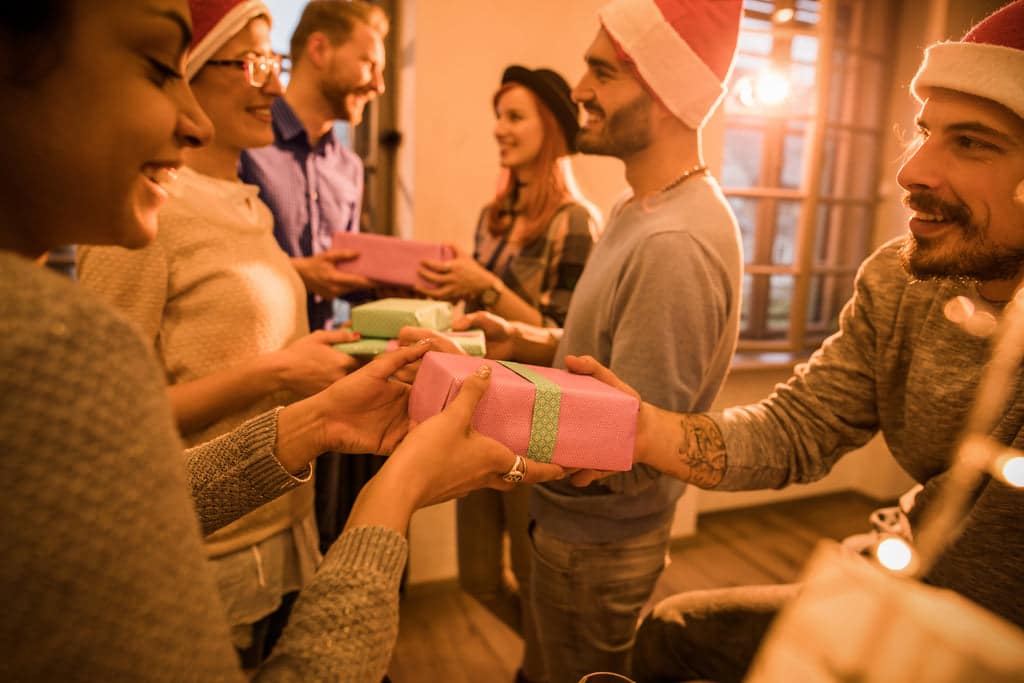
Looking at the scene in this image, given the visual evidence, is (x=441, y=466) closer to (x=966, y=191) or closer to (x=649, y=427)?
(x=649, y=427)

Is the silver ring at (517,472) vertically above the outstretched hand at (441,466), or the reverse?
the outstretched hand at (441,466)

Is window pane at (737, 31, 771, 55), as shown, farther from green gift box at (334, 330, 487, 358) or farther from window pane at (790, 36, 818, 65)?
green gift box at (334, 330, 487, 358)

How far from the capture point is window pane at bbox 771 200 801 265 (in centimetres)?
361

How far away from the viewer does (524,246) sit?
78.7 inches

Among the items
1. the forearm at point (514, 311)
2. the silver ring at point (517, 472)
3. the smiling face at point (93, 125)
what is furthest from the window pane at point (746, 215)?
the smiling face at point (93, 125)

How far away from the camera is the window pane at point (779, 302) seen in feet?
12.2

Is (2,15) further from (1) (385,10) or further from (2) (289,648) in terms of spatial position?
(1) (385,10)

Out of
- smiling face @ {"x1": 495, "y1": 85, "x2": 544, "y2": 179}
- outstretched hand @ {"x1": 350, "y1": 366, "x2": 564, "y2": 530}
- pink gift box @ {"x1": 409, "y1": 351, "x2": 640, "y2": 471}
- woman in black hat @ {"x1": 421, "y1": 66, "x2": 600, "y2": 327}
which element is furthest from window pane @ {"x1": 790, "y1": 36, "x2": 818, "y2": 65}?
outstretched hand @ {"x1": 350, "y1": 366, "x2": 564, "y2": 530}

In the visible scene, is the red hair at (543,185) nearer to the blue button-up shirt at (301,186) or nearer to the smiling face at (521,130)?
the smiling face at (521,130)

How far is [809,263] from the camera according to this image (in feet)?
11.7

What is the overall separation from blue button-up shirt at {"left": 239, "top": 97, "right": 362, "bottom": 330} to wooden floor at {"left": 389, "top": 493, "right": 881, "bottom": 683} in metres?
1.35

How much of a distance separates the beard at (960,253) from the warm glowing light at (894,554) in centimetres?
51

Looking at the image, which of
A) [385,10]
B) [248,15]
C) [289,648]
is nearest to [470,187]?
[385,10]

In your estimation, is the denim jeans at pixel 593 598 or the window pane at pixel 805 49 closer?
the denim jeans at pixel 593 598
